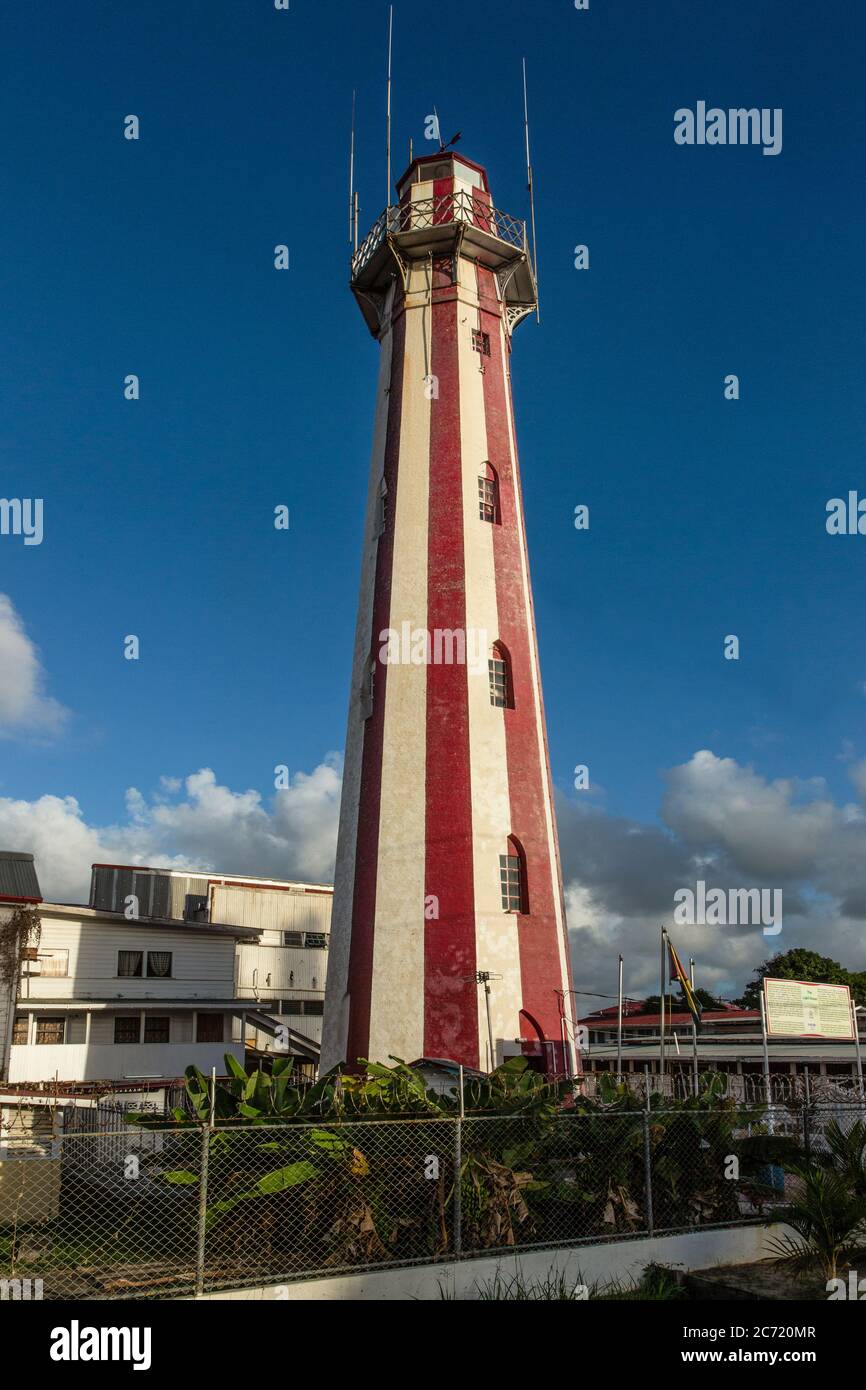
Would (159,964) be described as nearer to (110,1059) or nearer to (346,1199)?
(110,1059)

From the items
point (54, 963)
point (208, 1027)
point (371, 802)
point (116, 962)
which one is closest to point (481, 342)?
point (371, 802)

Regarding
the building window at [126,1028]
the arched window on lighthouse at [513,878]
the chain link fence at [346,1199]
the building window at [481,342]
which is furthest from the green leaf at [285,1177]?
the building window at [481,342]

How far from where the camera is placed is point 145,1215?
46.8 ft

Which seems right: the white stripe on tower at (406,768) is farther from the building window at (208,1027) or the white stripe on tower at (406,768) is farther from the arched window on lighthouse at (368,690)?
the building window at (208,1027)

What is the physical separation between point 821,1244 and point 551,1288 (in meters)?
3.57

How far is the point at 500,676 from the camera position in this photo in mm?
28938

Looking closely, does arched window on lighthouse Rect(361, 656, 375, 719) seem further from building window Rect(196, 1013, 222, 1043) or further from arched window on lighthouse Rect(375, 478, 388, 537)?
building window Rect(196, 1013, 222, 1043)

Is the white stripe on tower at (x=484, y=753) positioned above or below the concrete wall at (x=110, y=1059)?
above

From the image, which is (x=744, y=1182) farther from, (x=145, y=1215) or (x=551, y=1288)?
(x=145, y=1215)

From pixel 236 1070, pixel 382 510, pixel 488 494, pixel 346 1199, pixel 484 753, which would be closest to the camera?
pixel 346 1199

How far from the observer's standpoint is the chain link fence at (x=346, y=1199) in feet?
39.9

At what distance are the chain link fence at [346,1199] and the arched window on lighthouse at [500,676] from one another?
1451 centimetres

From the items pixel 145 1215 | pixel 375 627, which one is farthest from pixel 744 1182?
pixel 375 627

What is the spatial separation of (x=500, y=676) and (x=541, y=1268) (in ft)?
58.9
